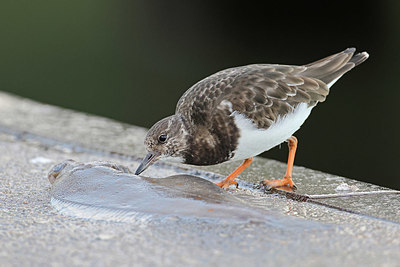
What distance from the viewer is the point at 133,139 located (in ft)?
15.1

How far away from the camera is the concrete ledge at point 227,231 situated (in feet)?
7.59

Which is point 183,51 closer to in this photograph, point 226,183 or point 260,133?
point 226,183

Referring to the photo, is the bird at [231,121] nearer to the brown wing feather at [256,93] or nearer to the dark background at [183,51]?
the brown wing feather at [256,93]

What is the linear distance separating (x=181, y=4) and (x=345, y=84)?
2692mm

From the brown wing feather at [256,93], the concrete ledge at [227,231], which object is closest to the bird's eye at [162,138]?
the brown wing feather at [256,93]

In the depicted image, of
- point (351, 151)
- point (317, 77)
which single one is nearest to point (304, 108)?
point (317, 77)

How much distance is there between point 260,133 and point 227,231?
0.84 meters

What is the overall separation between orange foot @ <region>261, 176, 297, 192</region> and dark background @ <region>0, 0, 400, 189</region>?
3.87 meters

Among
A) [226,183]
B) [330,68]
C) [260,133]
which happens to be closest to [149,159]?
[226,183]

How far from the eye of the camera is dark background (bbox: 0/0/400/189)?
8.02 metres

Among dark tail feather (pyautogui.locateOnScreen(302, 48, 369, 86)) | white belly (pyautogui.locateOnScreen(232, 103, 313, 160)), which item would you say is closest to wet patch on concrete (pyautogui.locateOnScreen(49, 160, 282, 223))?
white belly (pyautogui.locateOnScreen(232, 103, 313, 160))

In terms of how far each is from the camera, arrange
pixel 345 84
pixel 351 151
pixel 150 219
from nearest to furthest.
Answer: pixel 150 219, pixel 351 151, pixel 345 84

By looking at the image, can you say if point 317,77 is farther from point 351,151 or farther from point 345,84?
point 345,84

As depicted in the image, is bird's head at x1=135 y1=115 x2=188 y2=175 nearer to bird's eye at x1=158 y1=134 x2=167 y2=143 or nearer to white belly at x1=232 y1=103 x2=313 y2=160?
bird's eye at x1=158 y1=134 x2=167 y2=143
